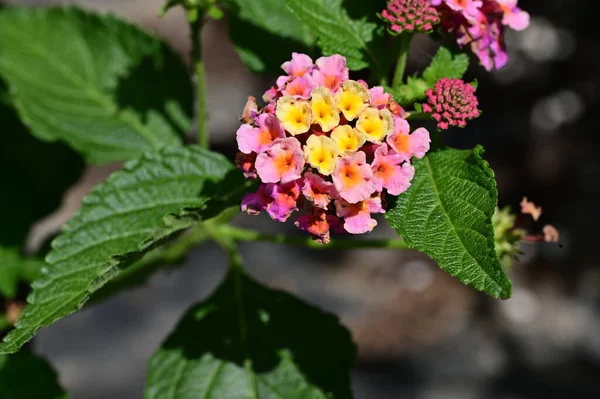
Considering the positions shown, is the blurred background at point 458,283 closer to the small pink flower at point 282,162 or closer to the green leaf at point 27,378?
the green leaf at point 27,378

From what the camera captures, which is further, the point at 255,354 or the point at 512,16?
the point at 255,354

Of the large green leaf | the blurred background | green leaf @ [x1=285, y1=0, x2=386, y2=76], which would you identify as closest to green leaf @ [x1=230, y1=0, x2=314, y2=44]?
the large green leaf

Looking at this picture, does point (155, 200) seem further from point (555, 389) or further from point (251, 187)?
point (555, 389)

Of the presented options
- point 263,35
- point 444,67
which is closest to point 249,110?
point 444,67

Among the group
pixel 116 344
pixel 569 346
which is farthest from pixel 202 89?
pixel 569 346

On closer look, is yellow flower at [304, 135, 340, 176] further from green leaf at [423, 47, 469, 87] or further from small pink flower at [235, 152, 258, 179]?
green leaf at [423, 47, 469, 87]

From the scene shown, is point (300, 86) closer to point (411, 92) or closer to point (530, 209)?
point (411, 92)
